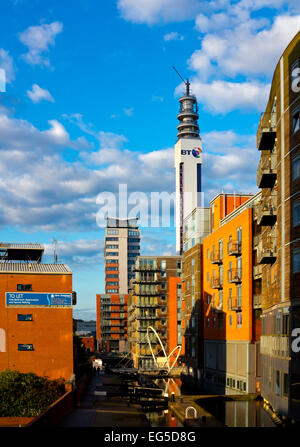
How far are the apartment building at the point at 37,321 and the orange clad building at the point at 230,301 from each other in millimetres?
20758

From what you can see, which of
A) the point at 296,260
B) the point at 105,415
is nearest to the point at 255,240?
the point at 105,415

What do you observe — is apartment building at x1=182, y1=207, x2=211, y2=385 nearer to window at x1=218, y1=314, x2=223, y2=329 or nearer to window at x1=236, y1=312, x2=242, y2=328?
window at x1=218, y1=314, x2=223, y2=329

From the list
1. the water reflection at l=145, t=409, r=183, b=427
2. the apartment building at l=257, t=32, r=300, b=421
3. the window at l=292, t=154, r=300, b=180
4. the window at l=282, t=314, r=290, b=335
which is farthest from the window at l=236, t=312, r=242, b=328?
the window at l=292, t=154, r=300, b=180

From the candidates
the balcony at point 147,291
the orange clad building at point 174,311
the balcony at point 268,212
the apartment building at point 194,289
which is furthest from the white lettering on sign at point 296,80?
the balcony at point 147,291

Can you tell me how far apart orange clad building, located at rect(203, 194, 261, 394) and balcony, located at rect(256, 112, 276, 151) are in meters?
15.6

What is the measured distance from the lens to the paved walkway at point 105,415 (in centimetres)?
4916

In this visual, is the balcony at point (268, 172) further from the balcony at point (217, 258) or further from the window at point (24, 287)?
the window at point (24, 287)

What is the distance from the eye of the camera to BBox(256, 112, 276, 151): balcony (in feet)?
152

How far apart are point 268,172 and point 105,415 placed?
29.1 m

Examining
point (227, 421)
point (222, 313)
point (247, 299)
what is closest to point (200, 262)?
point (222, 313)

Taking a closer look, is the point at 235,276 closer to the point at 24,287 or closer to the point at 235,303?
the point at 235,303

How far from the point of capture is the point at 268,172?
4678 centimetres
